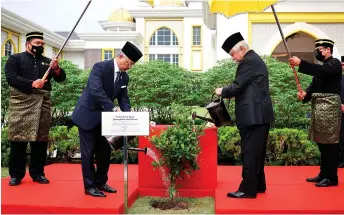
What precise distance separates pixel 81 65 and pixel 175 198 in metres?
28.4

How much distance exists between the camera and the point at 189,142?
4.80m

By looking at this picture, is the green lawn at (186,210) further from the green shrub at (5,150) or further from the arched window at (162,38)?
the arched window at (162,38)

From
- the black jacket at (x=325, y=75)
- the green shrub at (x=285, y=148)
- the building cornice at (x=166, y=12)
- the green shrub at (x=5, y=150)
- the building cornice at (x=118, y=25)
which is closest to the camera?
the black jacket at (x=325, y=75)

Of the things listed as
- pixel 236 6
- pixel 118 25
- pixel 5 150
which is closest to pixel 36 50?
pixel 5 150

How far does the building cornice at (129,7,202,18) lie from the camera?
30.9 m

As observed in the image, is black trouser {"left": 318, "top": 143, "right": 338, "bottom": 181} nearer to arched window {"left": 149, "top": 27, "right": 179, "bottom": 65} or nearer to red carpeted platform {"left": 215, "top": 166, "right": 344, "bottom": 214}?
red carpeted platform {"left": 215, "top": 166, "right": 344, "bottom": 214}

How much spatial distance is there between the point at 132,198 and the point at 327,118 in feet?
8.56

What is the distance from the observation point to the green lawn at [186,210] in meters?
4.61

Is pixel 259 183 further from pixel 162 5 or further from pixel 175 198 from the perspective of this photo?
pixel 162 5

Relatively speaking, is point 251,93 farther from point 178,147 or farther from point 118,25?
point 118,25

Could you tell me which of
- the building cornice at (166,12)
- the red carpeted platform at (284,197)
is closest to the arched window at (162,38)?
the building cornice at (166,12)

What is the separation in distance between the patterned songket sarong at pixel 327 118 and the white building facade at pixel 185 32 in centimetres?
762

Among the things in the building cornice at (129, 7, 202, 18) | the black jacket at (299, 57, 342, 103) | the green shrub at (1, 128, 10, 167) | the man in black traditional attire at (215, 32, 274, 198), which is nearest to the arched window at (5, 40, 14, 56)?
A: the building cornice at (129, 7, 202, 18)

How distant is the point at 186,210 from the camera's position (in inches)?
185
